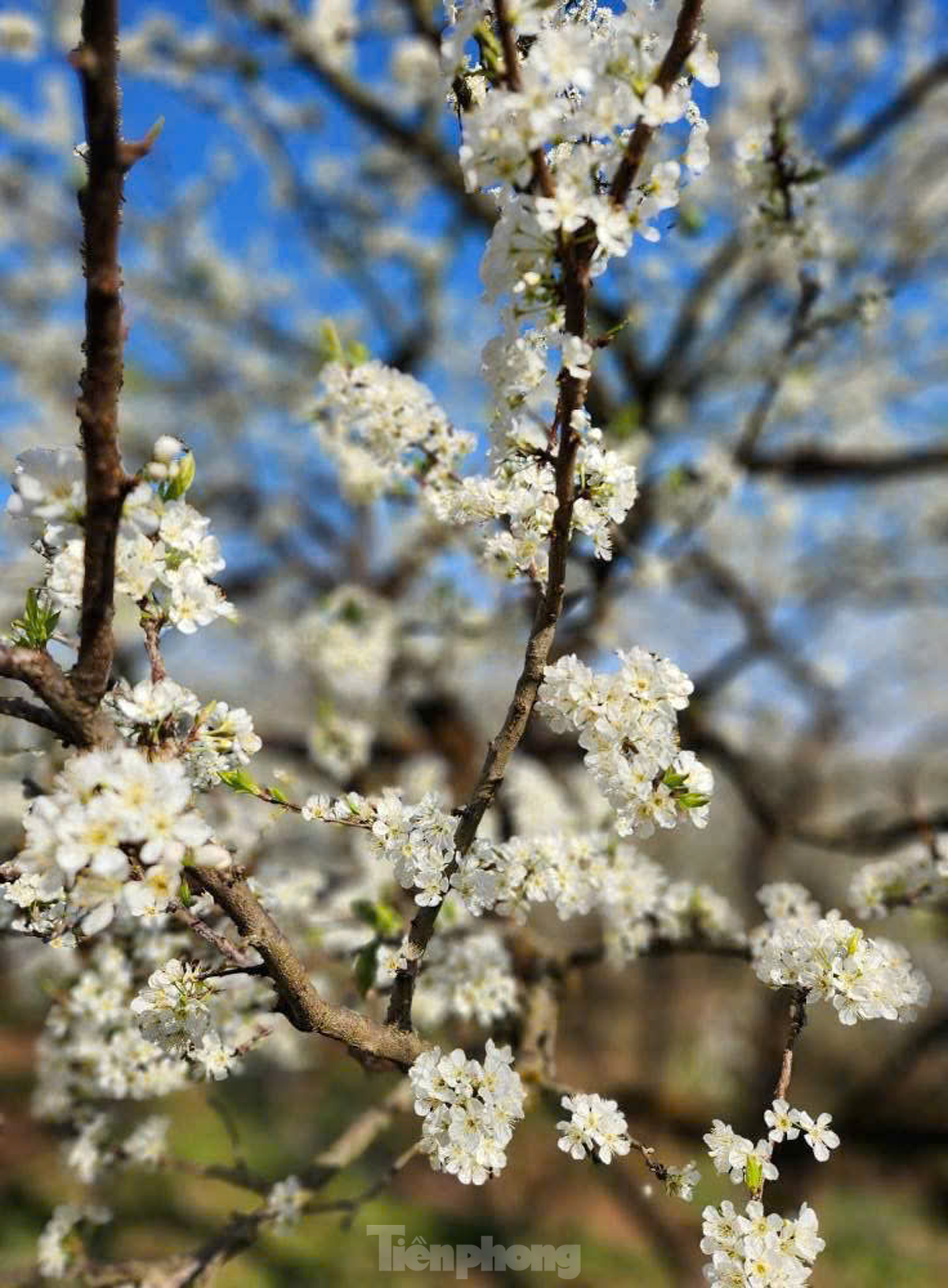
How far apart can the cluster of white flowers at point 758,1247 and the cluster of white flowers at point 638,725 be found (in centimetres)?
57

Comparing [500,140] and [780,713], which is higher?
[780,713]

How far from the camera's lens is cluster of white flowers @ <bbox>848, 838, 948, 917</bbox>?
1.89 metres

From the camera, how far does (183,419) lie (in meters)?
7.86

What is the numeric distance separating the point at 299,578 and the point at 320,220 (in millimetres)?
2428

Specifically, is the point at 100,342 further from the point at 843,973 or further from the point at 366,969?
the point at 843,973

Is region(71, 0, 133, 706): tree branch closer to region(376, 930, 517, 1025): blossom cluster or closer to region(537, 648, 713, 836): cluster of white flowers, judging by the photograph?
region(537, 648, 713, 836): cluster of white flowers

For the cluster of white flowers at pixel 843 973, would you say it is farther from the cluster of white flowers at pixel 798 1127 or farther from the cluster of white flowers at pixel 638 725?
the cluster of white flowers at pixel 638 725

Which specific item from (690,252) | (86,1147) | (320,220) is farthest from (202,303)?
(86,1147)

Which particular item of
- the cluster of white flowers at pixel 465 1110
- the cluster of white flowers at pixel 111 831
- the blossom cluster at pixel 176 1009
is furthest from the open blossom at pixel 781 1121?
the cluster of white flowers at pixel 111 831

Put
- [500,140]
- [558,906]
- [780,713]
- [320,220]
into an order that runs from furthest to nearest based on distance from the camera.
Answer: [780,713], [320,220], [558,906], [500,140]

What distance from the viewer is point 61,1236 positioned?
79.1 inches

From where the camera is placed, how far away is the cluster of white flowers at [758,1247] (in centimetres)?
120

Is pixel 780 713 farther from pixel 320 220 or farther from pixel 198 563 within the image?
pixel 198 563

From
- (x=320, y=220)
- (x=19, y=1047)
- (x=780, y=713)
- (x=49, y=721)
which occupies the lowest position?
(x=49, y=721)
